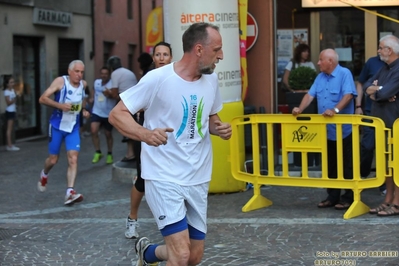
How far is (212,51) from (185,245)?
4.10 ft

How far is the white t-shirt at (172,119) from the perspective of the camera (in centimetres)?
525

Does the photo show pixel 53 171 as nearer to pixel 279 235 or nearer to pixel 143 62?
pixel 143 62

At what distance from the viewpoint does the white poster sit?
9945 mm

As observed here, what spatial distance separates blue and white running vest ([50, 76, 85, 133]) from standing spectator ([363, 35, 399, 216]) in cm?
356

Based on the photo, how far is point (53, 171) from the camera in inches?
539

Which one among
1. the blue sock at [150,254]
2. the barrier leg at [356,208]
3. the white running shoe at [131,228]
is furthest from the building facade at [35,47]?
the blue sock at [150,254]

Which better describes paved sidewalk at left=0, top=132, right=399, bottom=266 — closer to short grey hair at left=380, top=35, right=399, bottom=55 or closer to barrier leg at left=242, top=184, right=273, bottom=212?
barrier leg at left=242, top=184, right=273, bottom=212

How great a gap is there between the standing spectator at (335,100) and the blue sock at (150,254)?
3669 millimetres

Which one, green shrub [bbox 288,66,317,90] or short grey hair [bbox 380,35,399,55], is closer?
short grey hair [bbox 380,35,399,55]

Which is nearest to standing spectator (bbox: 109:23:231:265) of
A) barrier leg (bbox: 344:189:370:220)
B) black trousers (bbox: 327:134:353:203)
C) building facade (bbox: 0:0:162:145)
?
barrier leg (bbox: 344:189:370:220)

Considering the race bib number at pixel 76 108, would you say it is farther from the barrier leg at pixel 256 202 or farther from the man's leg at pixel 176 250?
the man's leg at pixel 176 250

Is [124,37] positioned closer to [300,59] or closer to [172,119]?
[300,59]

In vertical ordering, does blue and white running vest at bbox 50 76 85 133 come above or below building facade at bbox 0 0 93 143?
below

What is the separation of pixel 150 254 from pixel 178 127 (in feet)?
3.38
